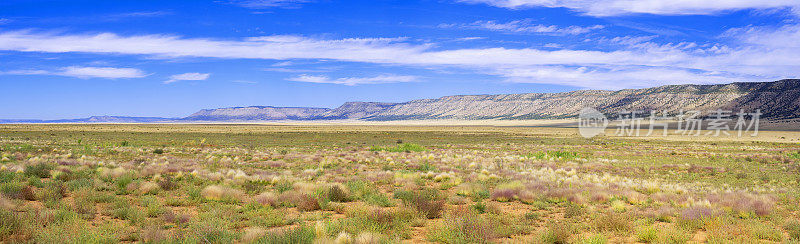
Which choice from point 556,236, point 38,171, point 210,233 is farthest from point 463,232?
point 38,171

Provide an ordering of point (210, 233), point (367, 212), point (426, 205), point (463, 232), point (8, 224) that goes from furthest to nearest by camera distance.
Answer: point (426, 205) → point (367, 212) → point (463, 232) → point (210, 233) → point (8, 224)

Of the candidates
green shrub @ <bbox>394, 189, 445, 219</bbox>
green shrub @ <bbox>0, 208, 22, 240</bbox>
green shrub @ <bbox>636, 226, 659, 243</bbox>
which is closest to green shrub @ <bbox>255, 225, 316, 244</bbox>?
green shrub @ <bbox>394, 189, 445, 219</bbox>

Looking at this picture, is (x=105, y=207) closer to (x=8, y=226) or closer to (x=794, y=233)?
(x=8, y=226)

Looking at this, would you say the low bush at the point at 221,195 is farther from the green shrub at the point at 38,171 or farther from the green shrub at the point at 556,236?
the green shrub at the point at 556,236

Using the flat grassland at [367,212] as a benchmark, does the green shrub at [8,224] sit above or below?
above

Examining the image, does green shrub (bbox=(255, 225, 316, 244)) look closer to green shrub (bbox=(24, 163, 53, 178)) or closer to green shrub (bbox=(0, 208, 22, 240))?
green shrub (bbox=(0, 208, 22, 240))

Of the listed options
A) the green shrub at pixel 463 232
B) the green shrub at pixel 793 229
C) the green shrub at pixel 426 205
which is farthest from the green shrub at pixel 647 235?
the green shrub at pixel 426 205

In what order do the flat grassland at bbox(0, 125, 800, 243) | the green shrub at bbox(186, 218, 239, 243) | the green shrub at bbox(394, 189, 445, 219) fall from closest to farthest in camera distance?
the green shrub at bbox(186, 218, 239, 243)
the flat grassland at bbox(0, 125, 800, 243)
the green shrub at bbox(394, 189, 445, 219)

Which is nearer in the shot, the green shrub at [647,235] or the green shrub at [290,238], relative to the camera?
the green shrub at [290,238]

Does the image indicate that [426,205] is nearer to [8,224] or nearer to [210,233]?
[210,233]

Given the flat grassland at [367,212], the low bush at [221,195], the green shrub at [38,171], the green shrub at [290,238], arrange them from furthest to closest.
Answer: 1. the green shrub at [38,171]
2. the low bush at [221,195]
3. the flat grassland at [367,212]
4. the green shrub at [290,238]

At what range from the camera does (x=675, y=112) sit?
15112cm

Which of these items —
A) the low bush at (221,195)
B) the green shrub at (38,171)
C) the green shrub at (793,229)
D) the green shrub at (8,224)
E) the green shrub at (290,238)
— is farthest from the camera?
the green shrub at (38,171)

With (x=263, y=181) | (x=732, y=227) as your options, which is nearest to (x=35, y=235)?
(x=263, y=181)
